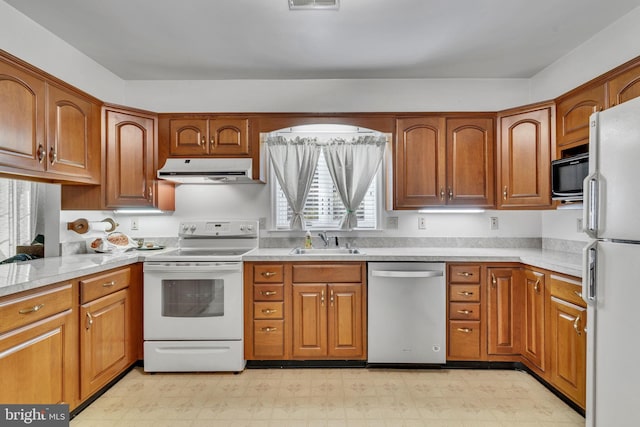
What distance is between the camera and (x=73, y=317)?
6.77 ft

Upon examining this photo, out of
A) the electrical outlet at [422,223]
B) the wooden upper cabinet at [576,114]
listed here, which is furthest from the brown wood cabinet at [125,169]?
the wooden upper cabinet at [576,114]

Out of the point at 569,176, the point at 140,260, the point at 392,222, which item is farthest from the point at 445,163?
the point at 140,260

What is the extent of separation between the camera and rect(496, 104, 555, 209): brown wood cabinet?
8.91 ft

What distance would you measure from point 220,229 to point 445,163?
2122 mm

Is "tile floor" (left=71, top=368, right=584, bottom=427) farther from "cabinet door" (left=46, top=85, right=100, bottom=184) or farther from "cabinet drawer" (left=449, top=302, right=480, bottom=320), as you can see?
"cabinet door" (left=46, top=85, right=100, bottom=184)

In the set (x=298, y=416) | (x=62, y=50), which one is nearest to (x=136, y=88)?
(x=62, y=50)

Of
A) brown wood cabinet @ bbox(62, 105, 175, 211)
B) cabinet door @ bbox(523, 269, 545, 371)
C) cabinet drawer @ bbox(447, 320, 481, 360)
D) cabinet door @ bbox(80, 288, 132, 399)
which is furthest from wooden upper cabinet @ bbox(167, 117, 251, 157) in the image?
cabinet door @ bbox(523, 269, 545, 371)

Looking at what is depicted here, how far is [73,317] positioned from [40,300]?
31 centimetres

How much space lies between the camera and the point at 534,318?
2.55m

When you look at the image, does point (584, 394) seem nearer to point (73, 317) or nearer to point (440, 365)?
point (440, 365)

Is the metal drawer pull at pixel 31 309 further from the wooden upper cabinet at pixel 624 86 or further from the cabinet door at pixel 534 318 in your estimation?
the wooden upper cabinet at pixel 624 86

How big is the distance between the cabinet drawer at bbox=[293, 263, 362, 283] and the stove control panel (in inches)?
29.7

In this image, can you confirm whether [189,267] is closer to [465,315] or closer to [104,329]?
[104,329]

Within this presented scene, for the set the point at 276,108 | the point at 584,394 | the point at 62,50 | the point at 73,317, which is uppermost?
the point at 62,50
